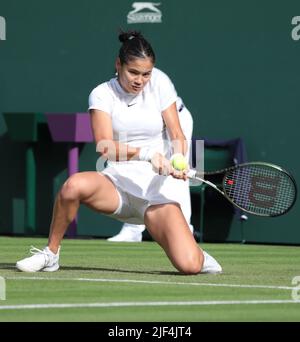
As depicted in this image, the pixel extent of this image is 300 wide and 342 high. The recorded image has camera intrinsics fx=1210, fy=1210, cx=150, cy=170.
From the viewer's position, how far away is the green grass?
5445 millimetres

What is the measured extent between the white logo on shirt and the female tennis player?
490 cm

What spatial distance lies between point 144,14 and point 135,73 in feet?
17.3

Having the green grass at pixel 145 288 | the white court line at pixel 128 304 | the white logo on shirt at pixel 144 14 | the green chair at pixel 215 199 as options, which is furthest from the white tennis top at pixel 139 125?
the white logo on shirt at pixel 144 14

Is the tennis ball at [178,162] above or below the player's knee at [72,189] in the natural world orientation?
above

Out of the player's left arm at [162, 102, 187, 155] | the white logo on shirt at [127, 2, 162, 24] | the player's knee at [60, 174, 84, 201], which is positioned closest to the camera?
the player's knee at [60, 174, 84, 201]

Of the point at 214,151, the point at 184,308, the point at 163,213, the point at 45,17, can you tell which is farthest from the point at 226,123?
the point at 184,308

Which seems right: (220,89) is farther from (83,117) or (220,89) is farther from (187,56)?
(83,117)

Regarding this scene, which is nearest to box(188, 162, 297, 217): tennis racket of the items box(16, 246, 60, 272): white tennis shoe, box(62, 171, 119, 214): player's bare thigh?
box(62, 171, 119, 214): player's bare thigh

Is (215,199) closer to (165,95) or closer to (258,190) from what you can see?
(258,190)

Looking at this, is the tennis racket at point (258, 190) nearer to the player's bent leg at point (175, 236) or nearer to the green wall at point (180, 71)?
the player's bent leg at point (175, 236)

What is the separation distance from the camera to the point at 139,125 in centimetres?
744

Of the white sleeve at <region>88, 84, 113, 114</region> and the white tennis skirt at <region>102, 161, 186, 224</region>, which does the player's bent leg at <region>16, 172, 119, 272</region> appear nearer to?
the white tennis skirt at <region>102, 161, 186, 224</region>

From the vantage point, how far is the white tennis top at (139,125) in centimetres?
743

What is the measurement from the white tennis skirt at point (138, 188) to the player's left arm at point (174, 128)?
0.26 m
